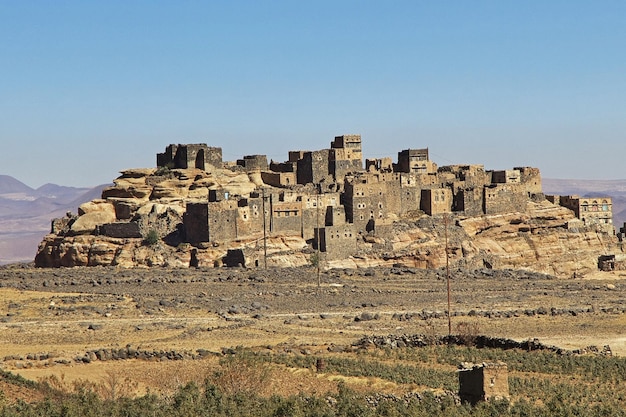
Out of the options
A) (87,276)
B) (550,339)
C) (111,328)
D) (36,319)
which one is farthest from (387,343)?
(87,276)

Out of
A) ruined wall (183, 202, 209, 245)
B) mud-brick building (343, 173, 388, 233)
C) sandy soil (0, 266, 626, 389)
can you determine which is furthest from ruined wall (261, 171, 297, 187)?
sandy soil (0, 266, 626, 389)

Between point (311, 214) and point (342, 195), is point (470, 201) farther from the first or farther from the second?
point (311, 214)

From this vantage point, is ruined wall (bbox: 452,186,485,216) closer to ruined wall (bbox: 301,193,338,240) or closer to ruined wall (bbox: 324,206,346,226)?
ruined wall (bbox: 324,206,346,226)

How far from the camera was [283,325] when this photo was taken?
47.3m

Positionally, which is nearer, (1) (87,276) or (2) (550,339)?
(2) (550,339)

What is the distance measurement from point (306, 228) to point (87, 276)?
527 inches

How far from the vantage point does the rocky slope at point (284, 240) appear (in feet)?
213

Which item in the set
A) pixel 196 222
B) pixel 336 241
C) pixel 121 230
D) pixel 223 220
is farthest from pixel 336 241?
pixel 121 230

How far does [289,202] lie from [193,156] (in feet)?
25.5

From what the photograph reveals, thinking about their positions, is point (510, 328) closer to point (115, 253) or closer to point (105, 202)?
point (115, 253)

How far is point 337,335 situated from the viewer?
4469 cm

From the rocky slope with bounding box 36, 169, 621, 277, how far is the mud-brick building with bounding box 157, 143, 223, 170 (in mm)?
710

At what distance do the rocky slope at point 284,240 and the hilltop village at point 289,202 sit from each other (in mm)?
97

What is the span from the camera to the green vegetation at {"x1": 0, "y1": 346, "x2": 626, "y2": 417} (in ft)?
84.8
